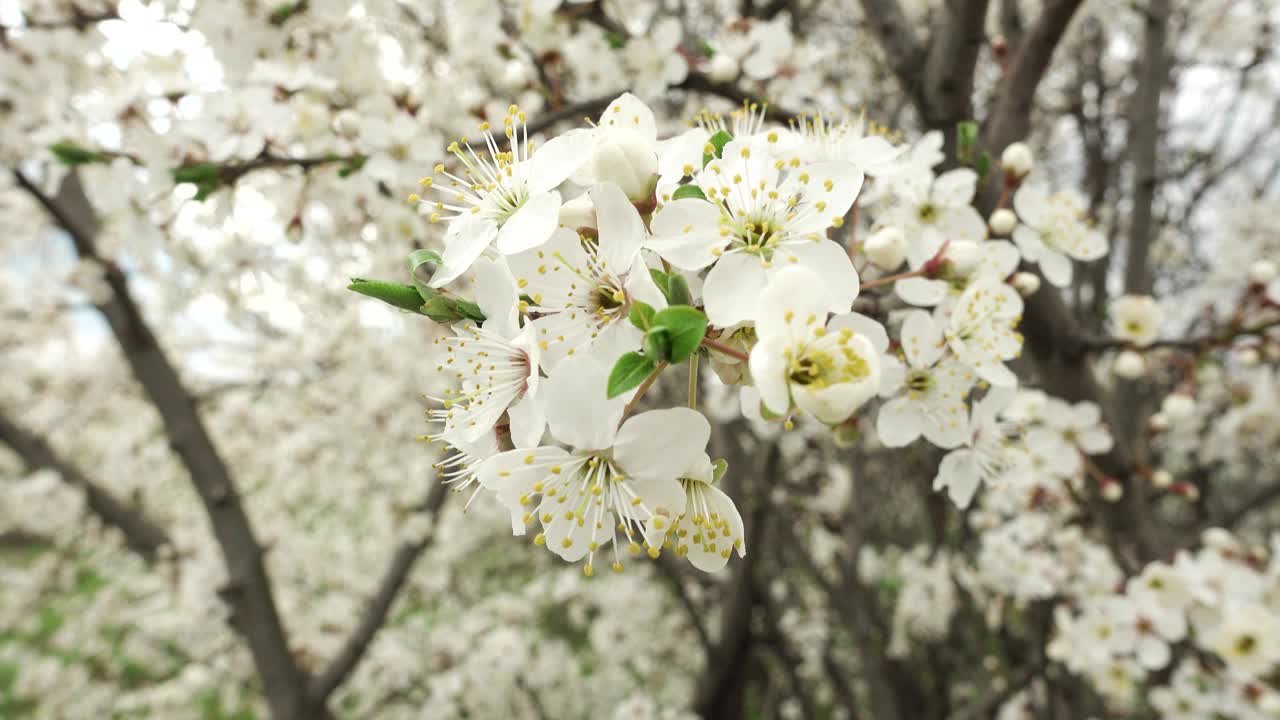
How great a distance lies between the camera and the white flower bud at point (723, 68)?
1784mm

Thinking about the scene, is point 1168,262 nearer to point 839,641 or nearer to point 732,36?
point 839,641

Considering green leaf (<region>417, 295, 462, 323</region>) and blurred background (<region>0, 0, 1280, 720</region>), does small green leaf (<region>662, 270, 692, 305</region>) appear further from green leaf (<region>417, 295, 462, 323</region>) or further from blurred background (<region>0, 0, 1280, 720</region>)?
blurred background (<region>0, 0, 1280, 720</region>)

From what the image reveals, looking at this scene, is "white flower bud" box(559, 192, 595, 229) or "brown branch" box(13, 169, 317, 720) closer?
"white flower bud" box(559, 192, 595, 229)

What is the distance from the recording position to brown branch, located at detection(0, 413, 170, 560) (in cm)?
392

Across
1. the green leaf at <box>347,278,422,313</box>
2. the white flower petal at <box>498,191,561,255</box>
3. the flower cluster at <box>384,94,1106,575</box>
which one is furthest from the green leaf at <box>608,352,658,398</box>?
the green leaf at <box>347,278,422,313</box>

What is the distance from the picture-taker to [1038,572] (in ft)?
8.71

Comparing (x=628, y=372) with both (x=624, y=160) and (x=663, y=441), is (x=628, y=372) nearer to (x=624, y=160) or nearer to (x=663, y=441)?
(x=663, y=441)

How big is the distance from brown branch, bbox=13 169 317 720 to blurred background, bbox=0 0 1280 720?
0.05ft

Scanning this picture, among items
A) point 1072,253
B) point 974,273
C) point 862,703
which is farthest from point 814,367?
point 862,703

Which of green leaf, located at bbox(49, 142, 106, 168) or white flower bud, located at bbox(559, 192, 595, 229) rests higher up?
white flower bud, located at bbox(559, 192, 595, 229)

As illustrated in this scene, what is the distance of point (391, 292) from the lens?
75cm

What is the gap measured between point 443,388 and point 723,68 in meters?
1.36

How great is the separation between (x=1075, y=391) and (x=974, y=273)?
1198 millimetres

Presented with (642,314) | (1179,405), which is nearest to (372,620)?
(642,314)
